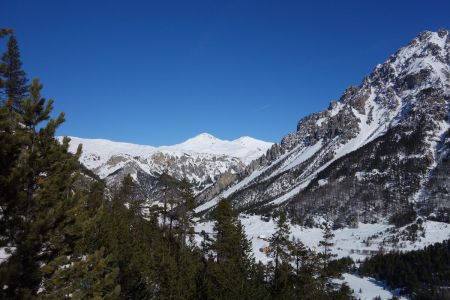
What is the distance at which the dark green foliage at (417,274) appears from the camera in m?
174

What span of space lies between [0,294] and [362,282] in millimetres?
185521

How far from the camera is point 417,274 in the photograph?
186750 mm

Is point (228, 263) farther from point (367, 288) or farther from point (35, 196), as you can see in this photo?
point (367, 288)

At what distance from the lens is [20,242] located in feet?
53.2

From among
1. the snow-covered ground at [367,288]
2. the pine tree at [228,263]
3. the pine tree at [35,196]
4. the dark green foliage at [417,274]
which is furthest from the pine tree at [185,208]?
the dark green foliage at [417,274]

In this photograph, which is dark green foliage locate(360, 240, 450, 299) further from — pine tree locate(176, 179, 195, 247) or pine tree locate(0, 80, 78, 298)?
pine tree locate(0, 80, 78, 298)

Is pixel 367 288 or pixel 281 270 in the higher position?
pixel 281 270

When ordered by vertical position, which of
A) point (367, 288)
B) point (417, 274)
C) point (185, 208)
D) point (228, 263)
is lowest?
point (367, 288)

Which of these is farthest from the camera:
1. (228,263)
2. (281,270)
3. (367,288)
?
(367,288)

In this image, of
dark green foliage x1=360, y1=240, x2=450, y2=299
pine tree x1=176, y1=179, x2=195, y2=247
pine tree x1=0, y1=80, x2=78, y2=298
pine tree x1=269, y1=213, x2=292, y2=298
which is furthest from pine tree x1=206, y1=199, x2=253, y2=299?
dark green foliage x1=360, y1=240, x2=450, y2=299

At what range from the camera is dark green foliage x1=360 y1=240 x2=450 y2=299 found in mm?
173825

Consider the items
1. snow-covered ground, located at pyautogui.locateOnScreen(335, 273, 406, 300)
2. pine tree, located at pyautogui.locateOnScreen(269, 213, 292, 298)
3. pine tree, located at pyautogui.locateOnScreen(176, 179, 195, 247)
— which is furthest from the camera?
snow-covered ground, located at pyautogui.locateOnScreen(335, 273, 406, 300)

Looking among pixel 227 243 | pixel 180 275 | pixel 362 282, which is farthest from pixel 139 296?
pixel 362 282

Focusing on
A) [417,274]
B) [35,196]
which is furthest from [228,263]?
[417,274]
